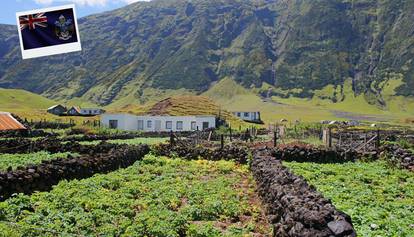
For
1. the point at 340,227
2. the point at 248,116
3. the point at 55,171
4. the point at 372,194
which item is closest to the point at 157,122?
the point at 248,116

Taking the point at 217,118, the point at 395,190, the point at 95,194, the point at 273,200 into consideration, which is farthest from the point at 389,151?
the point at 217,118

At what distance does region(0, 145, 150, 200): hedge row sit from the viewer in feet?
57.9

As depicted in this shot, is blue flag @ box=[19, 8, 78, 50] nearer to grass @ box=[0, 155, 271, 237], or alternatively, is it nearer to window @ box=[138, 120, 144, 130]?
grass @ box=[0, 155, 271, 237]

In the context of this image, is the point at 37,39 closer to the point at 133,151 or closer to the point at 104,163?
the point at 104,163

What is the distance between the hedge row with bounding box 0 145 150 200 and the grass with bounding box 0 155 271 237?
2.08 ft

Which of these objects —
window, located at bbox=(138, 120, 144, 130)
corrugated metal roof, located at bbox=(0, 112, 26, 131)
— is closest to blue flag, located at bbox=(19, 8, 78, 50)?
corrugated metal roof, located at bbox=(0, 112, 26, 131)

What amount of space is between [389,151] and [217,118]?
213 ft

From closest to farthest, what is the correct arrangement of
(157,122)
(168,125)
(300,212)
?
1. (300,212)
2. (168,125)
3. (157,122)

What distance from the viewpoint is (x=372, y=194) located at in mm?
19234

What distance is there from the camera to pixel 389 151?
34.5 metres

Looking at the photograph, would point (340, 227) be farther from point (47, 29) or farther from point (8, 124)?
point (8, 124)

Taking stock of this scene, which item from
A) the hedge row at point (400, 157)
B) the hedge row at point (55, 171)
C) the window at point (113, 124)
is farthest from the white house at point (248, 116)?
the hedge row at point (55, 171)

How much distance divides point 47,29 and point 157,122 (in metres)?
80.8

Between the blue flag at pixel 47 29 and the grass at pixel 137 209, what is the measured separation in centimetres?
482
